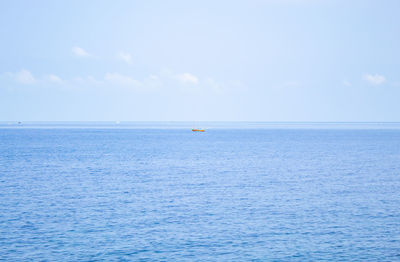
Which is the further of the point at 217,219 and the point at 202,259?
the point at 217,219

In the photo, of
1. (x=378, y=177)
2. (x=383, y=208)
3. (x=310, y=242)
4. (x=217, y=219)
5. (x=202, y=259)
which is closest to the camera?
(x=202, y=259)

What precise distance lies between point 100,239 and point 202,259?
8.60 m

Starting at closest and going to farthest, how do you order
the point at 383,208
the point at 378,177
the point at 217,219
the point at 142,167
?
the point at 217,219 → the point at 383,208 → the point at 378,177 → the point at 142,167

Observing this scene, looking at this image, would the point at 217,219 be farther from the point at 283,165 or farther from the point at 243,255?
the point at 283,165

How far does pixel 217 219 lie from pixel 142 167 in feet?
146

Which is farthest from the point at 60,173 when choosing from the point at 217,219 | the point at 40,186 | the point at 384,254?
the point at 384,254

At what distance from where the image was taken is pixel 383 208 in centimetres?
4519

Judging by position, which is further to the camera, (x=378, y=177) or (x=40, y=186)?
(x=378, y=177)

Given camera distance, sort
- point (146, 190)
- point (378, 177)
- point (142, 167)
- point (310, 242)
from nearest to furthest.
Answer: point (310, 242) → point (146, 190) → point (378, 177) → point (142, 167)

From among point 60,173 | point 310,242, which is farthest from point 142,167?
point 310,242

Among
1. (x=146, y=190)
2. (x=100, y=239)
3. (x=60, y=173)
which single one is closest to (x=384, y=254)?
(x=100, y=239)

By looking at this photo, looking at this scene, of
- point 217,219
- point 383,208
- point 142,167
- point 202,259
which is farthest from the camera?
point 142,167

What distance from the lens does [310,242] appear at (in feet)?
111

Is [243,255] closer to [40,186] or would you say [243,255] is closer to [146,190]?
[146,190]
